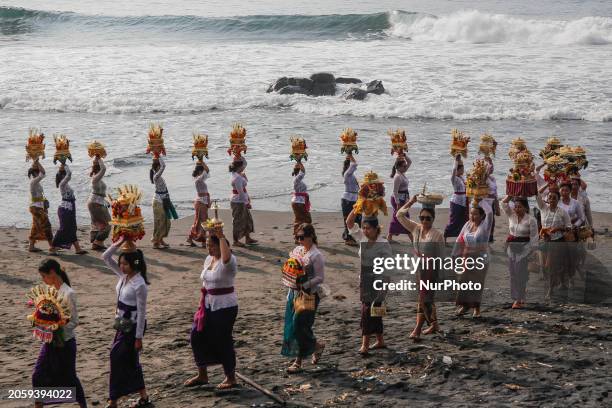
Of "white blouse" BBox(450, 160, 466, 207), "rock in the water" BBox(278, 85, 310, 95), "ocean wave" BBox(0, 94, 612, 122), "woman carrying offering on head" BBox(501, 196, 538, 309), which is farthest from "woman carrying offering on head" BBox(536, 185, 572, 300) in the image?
"rock in the water" BBox(278, 85, 310, 95)

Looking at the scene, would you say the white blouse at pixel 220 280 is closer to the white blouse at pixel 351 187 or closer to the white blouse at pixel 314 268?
the white blouse at pixel 314 268

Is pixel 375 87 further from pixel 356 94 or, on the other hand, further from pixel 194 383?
pixel 194 383

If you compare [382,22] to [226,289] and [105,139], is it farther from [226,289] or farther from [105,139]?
[226,289]

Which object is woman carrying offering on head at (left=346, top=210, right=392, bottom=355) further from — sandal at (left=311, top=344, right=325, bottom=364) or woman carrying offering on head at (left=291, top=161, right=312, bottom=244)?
Answer: woman carrying offering on head at (left=291, top=161, right=312, bottom=244)

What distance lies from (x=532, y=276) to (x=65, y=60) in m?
32.4

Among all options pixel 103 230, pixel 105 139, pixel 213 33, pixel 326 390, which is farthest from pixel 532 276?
pixel 213 33

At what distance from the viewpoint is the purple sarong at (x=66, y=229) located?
603 inches

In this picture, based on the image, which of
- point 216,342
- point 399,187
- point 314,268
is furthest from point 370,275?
point 399,187

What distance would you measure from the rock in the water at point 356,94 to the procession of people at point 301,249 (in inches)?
674

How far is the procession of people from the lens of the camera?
352 inches

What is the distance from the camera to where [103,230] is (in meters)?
15.8

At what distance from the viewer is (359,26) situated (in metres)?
49.5

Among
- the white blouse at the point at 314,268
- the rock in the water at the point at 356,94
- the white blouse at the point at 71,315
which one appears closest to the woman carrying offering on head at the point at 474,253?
the white blouse at the point at 314,268

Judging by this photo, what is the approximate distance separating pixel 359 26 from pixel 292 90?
16905 mm
